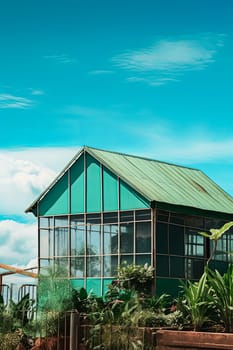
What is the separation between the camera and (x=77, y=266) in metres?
27.5

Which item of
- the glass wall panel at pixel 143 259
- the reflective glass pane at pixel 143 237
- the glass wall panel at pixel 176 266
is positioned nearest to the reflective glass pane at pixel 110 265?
the glass wall panel at pixel 143 259

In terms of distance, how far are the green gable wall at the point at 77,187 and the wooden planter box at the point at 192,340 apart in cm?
1188

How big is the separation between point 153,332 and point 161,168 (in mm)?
13934

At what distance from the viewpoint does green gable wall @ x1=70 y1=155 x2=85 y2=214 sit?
2770 cm

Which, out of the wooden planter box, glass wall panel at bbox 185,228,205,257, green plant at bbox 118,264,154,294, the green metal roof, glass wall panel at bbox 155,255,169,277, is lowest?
the wooden planter box

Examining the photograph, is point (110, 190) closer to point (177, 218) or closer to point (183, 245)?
point (177, 218)

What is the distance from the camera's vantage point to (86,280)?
2697 centimetres

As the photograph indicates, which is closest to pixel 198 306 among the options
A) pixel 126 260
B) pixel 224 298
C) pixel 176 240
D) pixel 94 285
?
pixel 224 298

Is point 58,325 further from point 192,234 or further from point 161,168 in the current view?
point 161,168

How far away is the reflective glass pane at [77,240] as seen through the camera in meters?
27.5

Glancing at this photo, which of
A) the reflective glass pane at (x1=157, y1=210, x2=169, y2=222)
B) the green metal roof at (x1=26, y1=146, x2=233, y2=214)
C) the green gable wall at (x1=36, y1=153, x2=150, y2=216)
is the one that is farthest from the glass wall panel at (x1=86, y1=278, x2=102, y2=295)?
the green metal roof at (x1=26, y1=146, x2=233, y2=214)

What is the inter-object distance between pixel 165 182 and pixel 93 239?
3416mm

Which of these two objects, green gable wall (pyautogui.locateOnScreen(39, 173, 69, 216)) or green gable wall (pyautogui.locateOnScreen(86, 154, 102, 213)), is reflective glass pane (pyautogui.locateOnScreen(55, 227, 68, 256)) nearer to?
green gable wall (pyautogui.locateOnScreen(39, 173, 69, 216))

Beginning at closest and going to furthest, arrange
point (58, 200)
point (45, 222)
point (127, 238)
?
point (127, 238), point (58, 200), point (45, 222)
